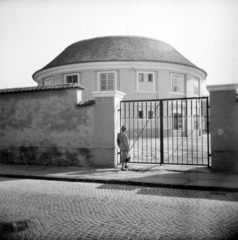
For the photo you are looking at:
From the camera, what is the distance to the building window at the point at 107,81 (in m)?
28.5

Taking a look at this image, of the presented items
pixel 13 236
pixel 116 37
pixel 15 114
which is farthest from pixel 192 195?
pixel 116 37

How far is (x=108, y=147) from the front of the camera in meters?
11.4

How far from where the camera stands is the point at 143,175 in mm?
9648

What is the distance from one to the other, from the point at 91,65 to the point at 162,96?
25.3 ft

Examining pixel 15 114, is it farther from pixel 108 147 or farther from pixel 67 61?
pixel 67 61

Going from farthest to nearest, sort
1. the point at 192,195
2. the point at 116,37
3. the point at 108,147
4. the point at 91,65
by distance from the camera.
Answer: the point at 116,37 → the point at 91,65 → the point at 108,147 → the point at 192,195

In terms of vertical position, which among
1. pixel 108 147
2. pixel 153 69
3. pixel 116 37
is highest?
pixel 116 37

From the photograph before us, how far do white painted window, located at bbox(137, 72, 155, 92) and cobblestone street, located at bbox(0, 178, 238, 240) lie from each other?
69.9 ft

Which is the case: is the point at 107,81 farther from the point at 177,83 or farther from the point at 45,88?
the point at 45,88

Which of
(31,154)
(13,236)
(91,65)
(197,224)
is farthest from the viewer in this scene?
(91,65)

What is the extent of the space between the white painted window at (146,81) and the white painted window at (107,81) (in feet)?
8.08

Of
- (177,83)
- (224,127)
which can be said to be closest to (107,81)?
(177,83)

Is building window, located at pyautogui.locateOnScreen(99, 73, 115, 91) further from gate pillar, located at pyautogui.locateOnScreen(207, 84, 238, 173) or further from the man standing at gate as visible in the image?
gate pillar, located at pyautogui.locateOnScreen(207, 84, 238, 173)

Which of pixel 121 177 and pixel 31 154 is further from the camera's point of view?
pixel 31 154
